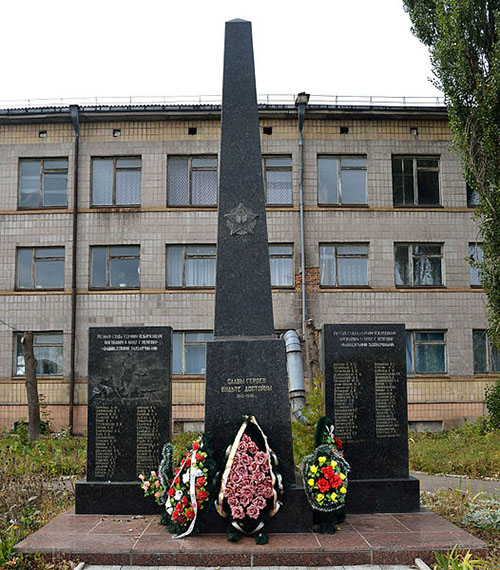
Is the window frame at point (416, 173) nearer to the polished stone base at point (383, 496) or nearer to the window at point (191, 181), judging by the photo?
the window at point (191, 181)

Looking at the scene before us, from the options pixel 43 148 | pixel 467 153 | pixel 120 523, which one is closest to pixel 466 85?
pixel 467 153

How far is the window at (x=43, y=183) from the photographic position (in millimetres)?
22516

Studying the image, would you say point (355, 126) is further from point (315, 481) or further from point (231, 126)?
point (315, 481)

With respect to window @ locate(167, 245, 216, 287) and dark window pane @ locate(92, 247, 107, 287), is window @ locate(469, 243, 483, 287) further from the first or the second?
dark window pane @ locate(92, 247, 107, 287)

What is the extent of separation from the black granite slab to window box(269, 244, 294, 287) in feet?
44.1

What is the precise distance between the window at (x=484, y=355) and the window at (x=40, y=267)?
12.7 m

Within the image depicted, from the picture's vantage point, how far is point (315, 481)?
7.43m

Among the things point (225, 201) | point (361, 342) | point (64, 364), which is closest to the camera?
point (225, 201)

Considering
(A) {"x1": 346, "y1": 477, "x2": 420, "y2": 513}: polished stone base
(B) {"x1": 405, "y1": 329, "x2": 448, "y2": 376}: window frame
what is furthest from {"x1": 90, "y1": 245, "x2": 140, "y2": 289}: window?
(A) {"x1": 346, "y1": 477, "x2": 420, "y2": 513}: polished stone base

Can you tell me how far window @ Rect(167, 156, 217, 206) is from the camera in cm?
2234

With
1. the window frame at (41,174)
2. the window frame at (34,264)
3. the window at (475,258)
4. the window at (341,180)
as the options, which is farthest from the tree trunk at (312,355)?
the window frame at (41,174)

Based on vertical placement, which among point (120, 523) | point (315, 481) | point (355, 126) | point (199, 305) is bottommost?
point (120, 523)

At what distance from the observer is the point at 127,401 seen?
8820 millimetres

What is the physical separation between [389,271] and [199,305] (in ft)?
A: 19.2
